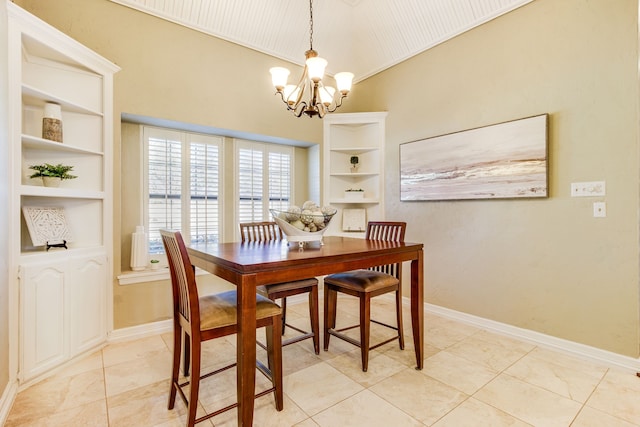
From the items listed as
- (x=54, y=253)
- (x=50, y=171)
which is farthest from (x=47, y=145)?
(x=54, y=253)

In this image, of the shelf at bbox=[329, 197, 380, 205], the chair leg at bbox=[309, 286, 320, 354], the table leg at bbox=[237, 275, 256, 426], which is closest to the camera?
the table leg at bbox=[237, 275, 256, 426]

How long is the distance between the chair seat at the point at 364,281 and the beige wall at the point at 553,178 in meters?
1.15

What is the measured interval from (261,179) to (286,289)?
1.85 meters

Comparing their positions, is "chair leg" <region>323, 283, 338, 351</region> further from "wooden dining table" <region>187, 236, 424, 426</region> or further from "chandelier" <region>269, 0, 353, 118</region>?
"chandelier" <region>269, 0, 353, 118</region>

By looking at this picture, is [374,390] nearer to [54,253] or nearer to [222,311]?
[222,311]

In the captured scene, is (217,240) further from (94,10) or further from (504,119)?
(504,119)

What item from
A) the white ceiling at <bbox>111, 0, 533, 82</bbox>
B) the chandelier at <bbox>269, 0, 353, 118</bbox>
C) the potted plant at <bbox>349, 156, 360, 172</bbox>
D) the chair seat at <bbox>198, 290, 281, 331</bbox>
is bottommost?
the chair seat at <bbox>198, 290, 281, 331</bbox>

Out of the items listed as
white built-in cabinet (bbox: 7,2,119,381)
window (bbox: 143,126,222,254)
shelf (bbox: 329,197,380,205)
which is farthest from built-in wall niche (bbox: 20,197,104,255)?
shelf (bbox: 329,197,380,205)

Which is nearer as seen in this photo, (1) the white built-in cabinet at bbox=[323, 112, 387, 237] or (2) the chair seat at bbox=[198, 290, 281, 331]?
(2) the chair seat at bbox=[198, 290, 281, 331]

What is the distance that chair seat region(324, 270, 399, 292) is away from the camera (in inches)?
85.4

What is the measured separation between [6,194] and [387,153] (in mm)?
3400

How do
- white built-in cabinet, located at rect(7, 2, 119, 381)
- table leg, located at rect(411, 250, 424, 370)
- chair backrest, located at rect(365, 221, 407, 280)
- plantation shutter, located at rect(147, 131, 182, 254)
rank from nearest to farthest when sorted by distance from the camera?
white built-in cabinet, located at rect(7, 2, 119, 381)
table leg, located at rect(411, 250, 424, 370)
chair backrest, located at rect(365, 221, 407, 280)
plantation shutter, located at rect(147, 131, 182, 254)

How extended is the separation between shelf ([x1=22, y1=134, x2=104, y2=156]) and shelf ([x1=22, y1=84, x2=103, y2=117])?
280mm

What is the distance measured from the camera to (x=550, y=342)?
8.20ft
